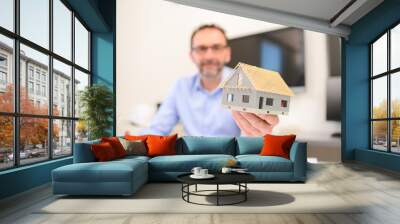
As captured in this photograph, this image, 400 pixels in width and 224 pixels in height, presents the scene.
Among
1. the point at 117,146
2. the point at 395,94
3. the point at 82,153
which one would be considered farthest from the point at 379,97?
the point at 82,153

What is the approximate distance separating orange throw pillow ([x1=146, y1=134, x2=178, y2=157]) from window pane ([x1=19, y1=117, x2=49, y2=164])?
1.70 metres

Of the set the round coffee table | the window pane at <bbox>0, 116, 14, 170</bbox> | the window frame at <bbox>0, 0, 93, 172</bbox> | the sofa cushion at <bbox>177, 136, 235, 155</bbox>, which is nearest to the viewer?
the round coffee table

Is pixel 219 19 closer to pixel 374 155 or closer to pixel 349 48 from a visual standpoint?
pixel 349 48

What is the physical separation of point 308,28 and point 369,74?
2069 millimetres

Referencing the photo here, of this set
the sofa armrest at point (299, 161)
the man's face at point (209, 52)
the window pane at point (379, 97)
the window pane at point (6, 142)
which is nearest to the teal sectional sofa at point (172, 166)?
the sofa armrest at point (299, 161)

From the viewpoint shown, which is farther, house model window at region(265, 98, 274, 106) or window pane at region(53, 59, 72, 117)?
house model window at region(265, 98, 274, 106)

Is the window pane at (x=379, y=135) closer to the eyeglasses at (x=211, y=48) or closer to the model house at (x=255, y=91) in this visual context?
the model house at (x=255, y=91)

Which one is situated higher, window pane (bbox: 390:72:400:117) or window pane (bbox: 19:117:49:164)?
window pane (bbox: 390:72:400:117)

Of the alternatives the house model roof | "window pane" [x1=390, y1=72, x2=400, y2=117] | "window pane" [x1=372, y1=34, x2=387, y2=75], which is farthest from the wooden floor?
"window pane" [x1=372, y1=34, x2=387, y2=75]

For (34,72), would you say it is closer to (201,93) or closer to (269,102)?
(201,93)

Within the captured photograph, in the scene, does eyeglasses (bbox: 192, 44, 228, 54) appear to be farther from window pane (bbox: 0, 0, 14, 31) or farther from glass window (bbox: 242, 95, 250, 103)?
window pane (bbox: 0, 0, 14, 31)

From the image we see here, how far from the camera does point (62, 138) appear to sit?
23.3 feet

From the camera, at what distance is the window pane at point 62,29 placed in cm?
677

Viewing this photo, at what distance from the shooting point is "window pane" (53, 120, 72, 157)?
670 centimetres
